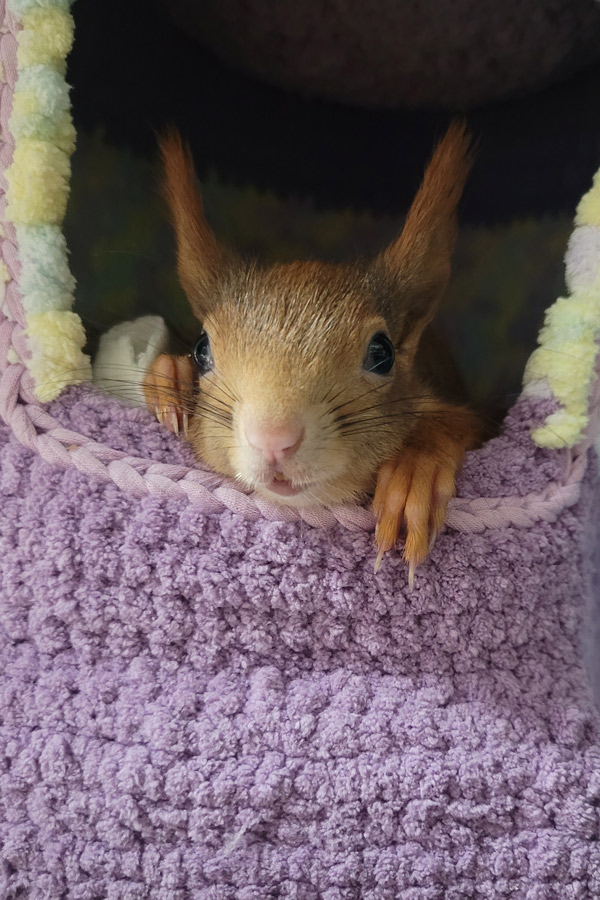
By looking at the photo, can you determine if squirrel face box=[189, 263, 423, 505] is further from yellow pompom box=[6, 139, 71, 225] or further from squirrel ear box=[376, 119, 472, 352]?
yellow pompom box=[6, 139, 71, 225]

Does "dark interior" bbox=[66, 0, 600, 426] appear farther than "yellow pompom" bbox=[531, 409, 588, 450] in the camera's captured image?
Yes

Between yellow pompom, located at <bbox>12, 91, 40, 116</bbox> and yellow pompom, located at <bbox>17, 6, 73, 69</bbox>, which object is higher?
yellow pompom, located at <bbox>17, 6, 73, 69</bbox>

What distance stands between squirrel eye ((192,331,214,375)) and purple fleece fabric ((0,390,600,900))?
171mm

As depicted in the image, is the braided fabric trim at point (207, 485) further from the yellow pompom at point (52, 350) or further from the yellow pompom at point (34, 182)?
the yellow pompom at point (34, 182)

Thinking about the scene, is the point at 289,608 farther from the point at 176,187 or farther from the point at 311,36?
the point at 311,36

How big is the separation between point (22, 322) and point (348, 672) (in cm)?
71

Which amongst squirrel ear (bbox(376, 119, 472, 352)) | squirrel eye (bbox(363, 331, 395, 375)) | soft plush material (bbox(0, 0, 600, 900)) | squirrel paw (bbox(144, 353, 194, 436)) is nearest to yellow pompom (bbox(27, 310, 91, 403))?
soft plush material (bbox(0, 0, 600, 900))

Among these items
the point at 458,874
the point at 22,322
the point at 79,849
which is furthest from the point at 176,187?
the point at 458,874

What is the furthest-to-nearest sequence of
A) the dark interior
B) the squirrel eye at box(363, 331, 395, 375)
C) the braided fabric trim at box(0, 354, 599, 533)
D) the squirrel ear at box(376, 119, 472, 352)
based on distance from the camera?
the dark interior, the squirrel ear at box(376, 119, 472, 352), the squirrel eye at box(363, 331, 395, 375), the braided fabric trim at box(0, 354, 599, 533)

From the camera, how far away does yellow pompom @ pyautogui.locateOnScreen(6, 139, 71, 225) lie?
1042mm

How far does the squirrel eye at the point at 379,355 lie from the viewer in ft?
3.75

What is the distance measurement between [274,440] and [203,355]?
1.20ft

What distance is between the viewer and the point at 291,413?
0.93 metres

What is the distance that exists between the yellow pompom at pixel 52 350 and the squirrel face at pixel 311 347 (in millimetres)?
215
